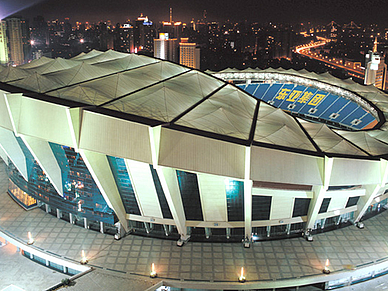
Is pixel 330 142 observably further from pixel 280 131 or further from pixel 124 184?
pixel 124 184

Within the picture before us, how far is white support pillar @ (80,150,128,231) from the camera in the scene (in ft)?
100

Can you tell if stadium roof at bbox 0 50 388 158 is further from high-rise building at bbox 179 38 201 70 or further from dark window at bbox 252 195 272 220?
high-rise building at bbox 179 38 201 70

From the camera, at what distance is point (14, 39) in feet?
446

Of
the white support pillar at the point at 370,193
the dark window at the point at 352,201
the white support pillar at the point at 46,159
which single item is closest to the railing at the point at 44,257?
the white support pillar at the point at 46,159

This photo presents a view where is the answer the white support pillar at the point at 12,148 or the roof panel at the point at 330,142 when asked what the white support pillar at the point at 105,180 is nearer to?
the white support pillar at the point at 12,148

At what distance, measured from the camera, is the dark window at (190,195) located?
30802mm

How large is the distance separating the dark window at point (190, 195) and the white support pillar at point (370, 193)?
14.5 meters

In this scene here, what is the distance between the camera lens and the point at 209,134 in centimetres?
2845

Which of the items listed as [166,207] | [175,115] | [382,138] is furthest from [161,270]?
[382,138]

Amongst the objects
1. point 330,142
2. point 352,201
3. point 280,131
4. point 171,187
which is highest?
point 280,131

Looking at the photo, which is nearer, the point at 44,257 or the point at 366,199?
the point at 44,257

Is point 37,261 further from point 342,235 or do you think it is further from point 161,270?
point 342,235

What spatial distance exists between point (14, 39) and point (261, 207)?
131m

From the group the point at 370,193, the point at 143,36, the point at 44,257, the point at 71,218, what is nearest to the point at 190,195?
the point at 71,218
